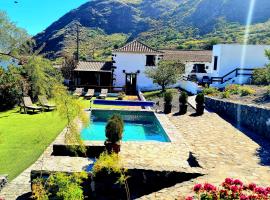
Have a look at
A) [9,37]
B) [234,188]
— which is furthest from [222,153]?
[9,37]

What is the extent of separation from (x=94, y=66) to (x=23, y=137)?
23778 mm

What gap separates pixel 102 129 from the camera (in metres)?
17.3

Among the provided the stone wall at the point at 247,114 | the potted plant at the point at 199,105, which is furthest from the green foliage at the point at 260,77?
the potted plant at the point at 199,105

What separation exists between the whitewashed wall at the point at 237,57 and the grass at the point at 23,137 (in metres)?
19.0

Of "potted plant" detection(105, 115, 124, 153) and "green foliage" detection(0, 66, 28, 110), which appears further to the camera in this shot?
"green foliage" detection(0, 66, 28, 110)

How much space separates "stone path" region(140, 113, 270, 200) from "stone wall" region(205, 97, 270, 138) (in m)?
0.48

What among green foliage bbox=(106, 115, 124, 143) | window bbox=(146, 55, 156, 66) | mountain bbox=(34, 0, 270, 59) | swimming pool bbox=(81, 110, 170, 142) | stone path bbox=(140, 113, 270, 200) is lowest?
swimming pool bbox=(81, 110, 170, 142)

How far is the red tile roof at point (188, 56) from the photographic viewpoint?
119 ft

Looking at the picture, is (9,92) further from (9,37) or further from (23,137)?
(9,37)

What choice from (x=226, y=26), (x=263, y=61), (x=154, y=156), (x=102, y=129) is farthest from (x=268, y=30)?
(x=154, y=156)

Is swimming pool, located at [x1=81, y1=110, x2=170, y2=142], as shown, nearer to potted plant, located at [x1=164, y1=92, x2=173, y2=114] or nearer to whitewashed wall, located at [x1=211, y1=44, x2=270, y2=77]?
potted plant, located at [x1=164, y1=92, x2=173, y2=114]

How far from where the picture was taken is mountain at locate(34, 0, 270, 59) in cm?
7169

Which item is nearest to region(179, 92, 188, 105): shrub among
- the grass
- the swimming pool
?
the swimming pool

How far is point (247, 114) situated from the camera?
49.7 feet
